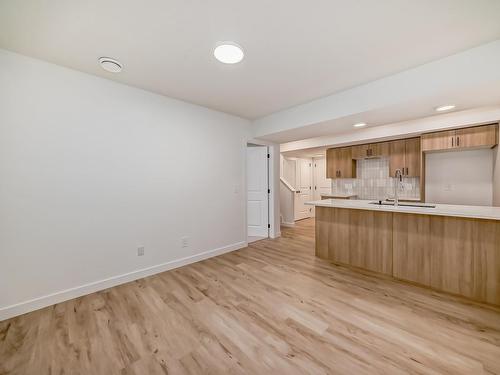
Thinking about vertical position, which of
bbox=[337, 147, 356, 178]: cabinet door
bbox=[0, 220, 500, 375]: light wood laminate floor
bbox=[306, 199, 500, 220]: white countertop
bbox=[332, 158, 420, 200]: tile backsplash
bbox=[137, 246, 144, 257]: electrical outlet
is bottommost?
bbox=[0, 220, 500, 375]: light wood laminate floor

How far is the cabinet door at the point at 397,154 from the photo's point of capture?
4509mm

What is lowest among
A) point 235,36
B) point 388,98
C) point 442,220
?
point 442,220

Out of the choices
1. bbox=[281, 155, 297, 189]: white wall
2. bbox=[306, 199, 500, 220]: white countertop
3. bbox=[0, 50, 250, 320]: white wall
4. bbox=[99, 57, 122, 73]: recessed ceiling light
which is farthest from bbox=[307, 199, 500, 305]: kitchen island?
bbox=[281, 155, 297, 189]: white wall

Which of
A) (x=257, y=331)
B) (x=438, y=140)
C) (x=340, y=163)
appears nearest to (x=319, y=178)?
(x=340, y=163)

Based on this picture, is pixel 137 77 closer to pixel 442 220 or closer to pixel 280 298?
pixel 280 298

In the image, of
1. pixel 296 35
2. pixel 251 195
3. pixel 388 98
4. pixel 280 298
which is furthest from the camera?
pixel 251 195

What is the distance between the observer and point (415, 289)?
2445 millimetres

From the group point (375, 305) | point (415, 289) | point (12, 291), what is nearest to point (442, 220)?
point (415, 289)

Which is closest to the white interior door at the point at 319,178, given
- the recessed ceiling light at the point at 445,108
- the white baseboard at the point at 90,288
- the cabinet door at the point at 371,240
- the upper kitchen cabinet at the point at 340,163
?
the upper kitchen cabinet at the point at 340,163

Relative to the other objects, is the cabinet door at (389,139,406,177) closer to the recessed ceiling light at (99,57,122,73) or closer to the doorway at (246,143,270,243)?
the doorway at (246,143,270,243)

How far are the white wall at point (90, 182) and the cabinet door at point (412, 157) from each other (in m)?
4.16

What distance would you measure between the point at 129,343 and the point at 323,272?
2.38 m

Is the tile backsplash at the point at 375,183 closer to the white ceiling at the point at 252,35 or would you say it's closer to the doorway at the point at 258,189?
the doorway at the point at 258,189

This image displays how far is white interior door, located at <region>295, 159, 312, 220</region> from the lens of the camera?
6.89m
